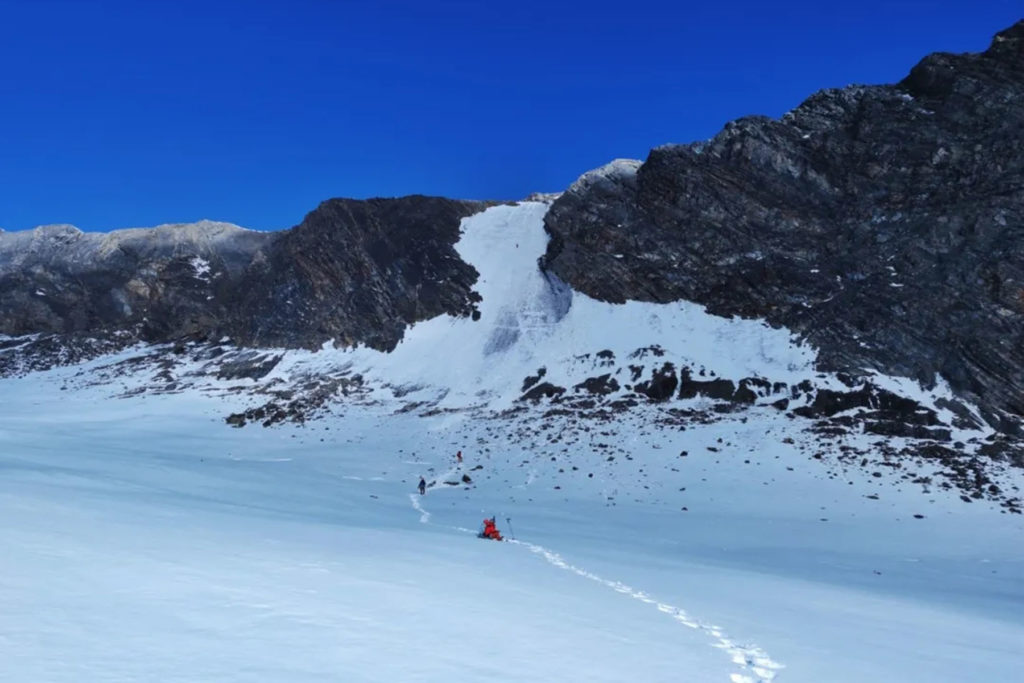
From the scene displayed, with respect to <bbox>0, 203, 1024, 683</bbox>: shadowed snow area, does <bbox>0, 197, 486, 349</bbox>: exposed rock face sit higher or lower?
higher

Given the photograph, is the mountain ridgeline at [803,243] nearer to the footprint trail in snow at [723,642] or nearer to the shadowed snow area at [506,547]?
the shadowed snow area at [506,547]

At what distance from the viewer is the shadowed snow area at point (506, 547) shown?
Result: 7355 mm

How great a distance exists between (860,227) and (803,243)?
12.1 feet

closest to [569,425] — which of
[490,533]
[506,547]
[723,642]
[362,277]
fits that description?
[490,533]

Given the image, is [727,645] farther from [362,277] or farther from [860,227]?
[362,277]

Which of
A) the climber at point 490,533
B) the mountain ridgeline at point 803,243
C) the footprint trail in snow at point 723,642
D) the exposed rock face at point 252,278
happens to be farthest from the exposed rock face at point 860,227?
the footprint trail in snow at point 723,642

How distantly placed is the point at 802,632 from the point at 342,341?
177 ft

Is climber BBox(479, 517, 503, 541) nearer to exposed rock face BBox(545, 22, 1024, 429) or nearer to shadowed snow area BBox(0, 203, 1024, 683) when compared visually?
shadowed snow area BBox(0, 203, 1024, 683)

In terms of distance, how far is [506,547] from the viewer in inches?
726

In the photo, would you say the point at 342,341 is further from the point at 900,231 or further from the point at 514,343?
the point at 900,231

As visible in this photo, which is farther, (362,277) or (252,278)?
(252,278)

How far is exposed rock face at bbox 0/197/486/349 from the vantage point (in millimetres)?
62938

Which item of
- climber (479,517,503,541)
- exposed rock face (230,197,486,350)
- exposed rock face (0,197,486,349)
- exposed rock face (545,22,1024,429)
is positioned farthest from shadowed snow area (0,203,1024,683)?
exposed rock face (0,197,486,349)

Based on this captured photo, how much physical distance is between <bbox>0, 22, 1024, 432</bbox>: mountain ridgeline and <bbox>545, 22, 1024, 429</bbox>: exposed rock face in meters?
0.10
